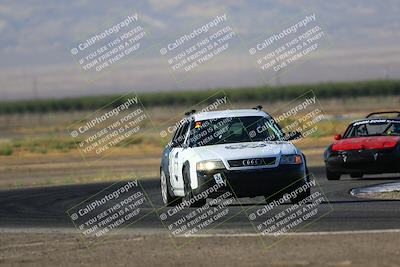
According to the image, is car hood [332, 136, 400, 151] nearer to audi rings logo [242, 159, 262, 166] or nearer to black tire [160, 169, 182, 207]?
black tire [160, 169, 182, 207]

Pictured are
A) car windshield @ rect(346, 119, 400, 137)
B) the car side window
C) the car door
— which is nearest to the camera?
the car door

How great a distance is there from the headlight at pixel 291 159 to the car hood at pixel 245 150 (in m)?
0.08

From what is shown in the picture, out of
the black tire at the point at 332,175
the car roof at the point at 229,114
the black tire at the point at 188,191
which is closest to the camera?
the black tire at the point at 188,191

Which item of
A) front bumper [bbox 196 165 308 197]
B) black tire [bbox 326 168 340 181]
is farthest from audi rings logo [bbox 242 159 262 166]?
black tire [bbox 326 168 340 181]

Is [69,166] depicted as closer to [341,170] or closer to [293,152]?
[341,170]

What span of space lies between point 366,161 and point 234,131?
217 inches

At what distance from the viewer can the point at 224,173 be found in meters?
18.0

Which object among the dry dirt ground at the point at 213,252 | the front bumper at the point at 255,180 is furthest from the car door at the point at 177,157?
the dry dirt ground at the point at 213,252

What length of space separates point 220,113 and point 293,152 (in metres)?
2.01

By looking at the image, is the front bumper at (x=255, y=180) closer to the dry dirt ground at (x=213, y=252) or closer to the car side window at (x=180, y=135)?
the car side window at (x=180, y=135)

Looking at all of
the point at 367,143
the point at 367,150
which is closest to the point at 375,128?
the point at 367,143

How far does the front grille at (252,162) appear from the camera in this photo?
1802cm

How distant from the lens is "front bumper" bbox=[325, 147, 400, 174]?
2375cm

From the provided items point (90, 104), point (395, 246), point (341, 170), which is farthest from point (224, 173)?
point (90, 104)
